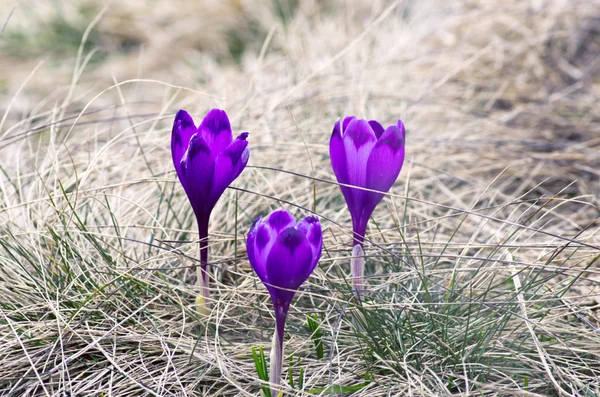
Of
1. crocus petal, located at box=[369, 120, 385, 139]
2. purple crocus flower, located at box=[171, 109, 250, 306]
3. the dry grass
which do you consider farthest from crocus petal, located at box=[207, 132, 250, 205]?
crocus petal, located at box=[369, 120, 385, 139]

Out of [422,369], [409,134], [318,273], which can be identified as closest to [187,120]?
[318,273]

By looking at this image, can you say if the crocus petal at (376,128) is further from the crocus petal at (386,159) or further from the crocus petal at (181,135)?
the crocus petal at (181,135)

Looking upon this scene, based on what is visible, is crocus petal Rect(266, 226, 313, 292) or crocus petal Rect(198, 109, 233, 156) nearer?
crocus petal Rect(266, 226, 313, 292)

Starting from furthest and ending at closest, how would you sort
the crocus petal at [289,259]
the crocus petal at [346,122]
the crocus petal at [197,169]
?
1. the crocus petal at [346,122]
2. the crocus petal at [197,169]
3. the crocus petal at [289,259]

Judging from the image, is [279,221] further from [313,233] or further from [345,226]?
[345,226]

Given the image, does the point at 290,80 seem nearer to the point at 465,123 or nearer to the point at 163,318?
the point at 465,123

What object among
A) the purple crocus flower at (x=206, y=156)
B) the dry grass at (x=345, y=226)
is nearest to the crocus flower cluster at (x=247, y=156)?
the purple crocus flower at (x=206, y=156)

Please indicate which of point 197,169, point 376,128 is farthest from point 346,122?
point 197,169

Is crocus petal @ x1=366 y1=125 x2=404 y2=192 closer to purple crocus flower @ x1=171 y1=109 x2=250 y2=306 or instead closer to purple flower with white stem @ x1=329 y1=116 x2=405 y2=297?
purple flower with white stem @ x1=329 y1=116 x2=405 y2=297

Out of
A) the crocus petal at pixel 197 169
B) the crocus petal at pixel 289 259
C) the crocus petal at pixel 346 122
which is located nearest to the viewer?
the crocus petal at pixel 289 259
